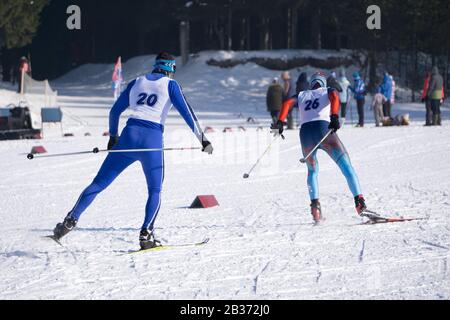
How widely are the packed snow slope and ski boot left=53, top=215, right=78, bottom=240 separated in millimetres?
112

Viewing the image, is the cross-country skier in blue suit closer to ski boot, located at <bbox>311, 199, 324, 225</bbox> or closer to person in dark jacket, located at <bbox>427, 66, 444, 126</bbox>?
ski boot, located at <bbox>311, 199, 324, 225</bbox>

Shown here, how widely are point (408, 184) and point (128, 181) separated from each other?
4.42 meters

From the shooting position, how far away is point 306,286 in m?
7.02

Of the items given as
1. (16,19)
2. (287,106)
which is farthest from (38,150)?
(16,19)

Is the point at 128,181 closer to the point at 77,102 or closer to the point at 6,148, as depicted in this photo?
the point at 6,148

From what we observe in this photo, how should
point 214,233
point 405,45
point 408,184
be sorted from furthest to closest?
point 405,45
point 408,184
point 214,233

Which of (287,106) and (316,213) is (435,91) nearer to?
(287,106)

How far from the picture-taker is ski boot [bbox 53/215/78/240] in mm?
8945

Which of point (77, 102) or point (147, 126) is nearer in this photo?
point (147, 126)

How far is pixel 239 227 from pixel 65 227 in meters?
2.01

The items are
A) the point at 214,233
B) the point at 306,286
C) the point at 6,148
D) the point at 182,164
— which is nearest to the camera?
the point at 306,286

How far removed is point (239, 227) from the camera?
33.3 feet

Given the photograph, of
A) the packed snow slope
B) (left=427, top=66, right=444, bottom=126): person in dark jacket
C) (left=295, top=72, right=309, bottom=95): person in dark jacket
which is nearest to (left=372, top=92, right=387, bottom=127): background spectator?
(left=427, top=66, right=444, bottom=126): person in dark jacket
